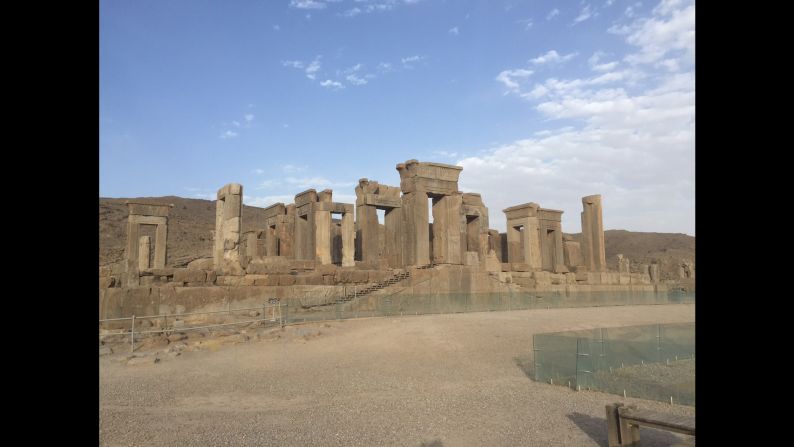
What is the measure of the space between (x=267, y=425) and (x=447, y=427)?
2.27m

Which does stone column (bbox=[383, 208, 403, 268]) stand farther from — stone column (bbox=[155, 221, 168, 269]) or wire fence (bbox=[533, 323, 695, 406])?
wire fence (bbox=[533, 323, 695, 406])

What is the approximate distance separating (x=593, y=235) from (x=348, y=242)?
15.5m

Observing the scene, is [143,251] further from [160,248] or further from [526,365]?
[526,365]

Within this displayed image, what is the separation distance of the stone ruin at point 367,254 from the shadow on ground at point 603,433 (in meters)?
11.6

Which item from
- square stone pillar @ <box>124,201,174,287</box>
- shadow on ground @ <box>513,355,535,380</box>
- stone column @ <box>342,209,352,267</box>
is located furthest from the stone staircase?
square stone pillar @ <box>124,201,174,287</box>

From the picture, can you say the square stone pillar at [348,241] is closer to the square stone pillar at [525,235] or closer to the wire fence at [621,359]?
the square stone pillar at [525,235]

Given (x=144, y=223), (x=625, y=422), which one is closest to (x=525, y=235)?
(x=144, y=223)

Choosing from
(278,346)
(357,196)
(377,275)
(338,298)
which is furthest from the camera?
(357,196)

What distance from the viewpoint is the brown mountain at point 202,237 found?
4935cm

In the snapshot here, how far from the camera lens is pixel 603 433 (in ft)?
21.8
